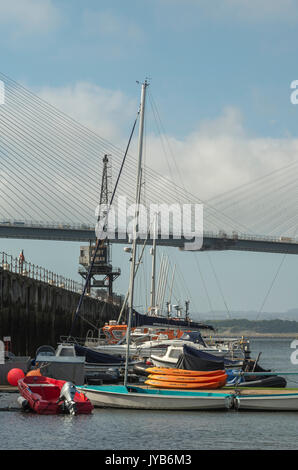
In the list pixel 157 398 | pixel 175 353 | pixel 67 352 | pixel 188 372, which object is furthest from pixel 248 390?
pixel 67 352

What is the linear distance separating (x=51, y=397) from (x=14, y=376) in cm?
501

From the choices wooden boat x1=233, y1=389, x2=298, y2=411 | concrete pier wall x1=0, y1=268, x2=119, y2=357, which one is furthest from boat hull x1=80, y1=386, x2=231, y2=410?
concrete pier wall x1=0, y1=268, x2=119, y2=357

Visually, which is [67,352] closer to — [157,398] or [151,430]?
[157,398]

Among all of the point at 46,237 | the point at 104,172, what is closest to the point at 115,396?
the point at 104,172

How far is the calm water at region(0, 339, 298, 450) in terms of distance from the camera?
19391 millimetres

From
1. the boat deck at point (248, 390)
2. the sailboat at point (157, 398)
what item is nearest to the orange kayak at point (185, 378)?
the boat deck at point (248, 390)

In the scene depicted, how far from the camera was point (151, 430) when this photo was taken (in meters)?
21.2

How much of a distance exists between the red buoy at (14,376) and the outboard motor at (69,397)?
18.6 ft

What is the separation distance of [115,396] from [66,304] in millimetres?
36870

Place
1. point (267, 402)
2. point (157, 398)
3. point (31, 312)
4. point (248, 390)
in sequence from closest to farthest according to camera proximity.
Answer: point (157, 398) → point (267, 402) → point (248, 390) → point (31, 312)

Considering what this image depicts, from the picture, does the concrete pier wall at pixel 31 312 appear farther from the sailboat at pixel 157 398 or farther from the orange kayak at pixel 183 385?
the sailboat at pixel 157 398
